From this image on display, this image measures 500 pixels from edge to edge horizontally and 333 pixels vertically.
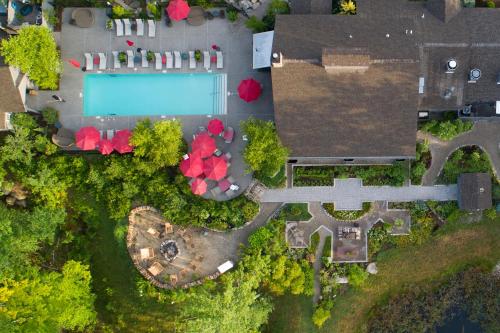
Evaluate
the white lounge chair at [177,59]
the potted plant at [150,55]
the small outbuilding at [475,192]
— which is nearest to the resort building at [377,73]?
the small outbuilding at [475,192]

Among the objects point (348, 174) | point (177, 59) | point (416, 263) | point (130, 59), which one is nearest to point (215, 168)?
point (177, 59)

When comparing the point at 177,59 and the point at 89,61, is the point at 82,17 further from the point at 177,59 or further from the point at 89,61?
the point at 177,59

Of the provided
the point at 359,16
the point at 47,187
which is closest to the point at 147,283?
the point at 47,187

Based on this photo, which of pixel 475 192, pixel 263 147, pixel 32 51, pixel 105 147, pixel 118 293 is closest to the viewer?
pixel 263 147

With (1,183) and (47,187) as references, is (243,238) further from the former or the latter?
(1,183)

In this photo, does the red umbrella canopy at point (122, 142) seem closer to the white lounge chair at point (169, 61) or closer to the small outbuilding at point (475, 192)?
the white lounge chair at point (169, 61)

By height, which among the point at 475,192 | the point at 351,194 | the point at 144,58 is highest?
the point at 144,58
